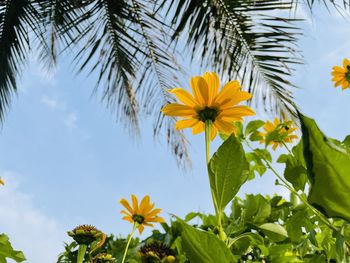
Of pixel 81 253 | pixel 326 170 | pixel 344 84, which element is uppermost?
pixel 344 84

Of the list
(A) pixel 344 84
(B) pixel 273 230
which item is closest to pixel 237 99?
(B) pixel 273 230

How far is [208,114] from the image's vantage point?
494mm

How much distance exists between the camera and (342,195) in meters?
0.27

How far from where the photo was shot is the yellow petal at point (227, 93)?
0.50 m

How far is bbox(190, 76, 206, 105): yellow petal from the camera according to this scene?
0.51 m

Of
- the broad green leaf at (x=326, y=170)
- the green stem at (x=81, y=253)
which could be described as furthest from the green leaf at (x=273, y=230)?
the green stem at (x=81, y=253)

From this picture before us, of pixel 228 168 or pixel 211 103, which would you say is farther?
pixel 211 103

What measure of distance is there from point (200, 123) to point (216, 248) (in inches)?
9.7

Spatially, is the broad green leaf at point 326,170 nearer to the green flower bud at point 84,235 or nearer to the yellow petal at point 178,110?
the yellow petal at point 178,110

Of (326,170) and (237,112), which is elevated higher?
(237,112)

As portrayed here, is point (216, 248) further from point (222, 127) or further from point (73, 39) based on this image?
point (73, 39)

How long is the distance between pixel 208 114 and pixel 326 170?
24cm

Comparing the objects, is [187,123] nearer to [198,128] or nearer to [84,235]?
[198,128]

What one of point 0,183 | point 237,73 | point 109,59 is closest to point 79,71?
point 109,59
